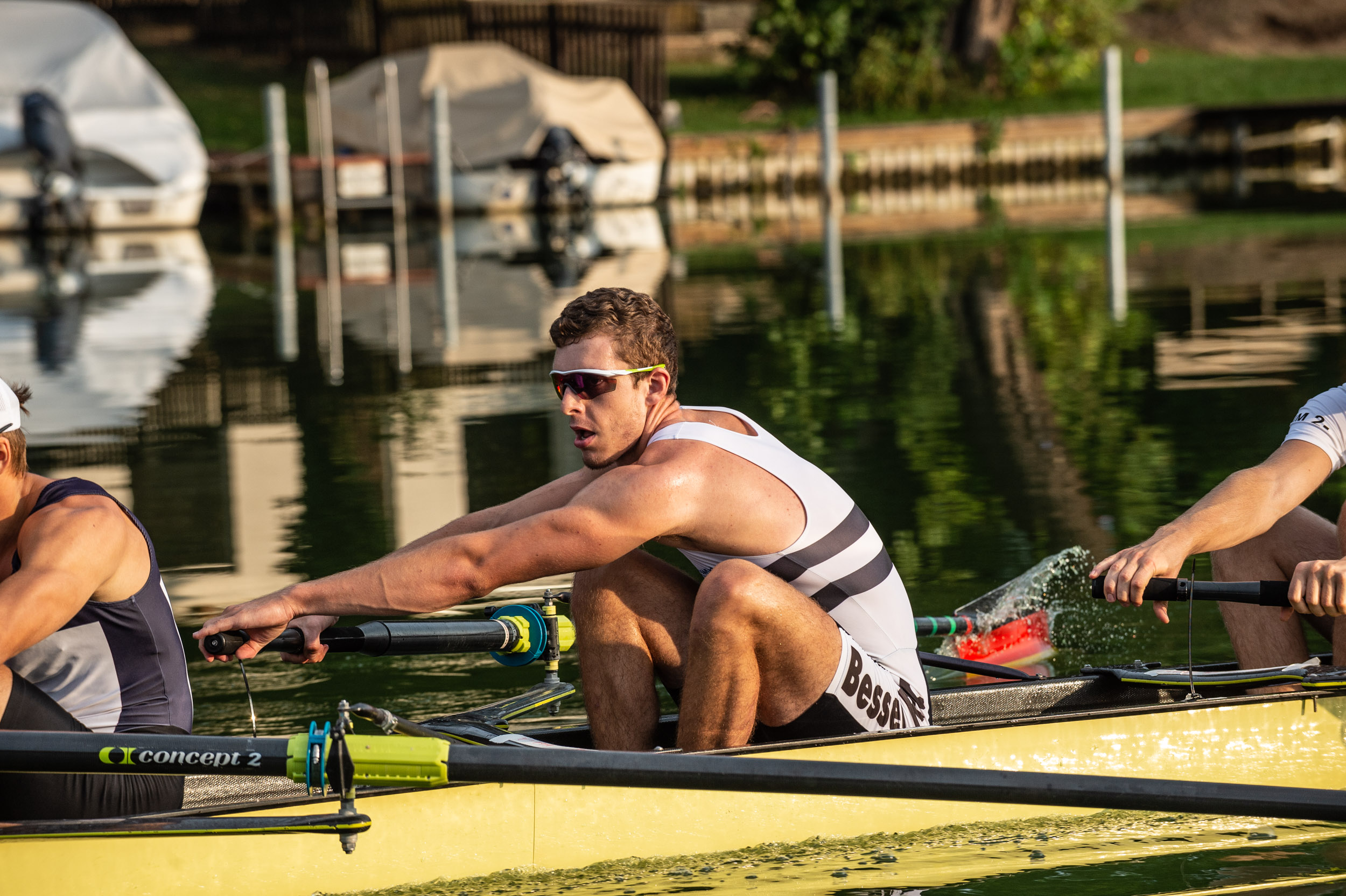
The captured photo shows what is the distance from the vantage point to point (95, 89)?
21938 mm

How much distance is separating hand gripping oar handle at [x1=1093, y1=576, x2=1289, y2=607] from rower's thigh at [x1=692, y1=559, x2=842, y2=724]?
0.88m

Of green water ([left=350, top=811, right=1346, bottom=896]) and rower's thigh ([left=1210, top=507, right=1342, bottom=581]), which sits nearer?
green water ([left=350, top=811, right=1346, bottom=896])

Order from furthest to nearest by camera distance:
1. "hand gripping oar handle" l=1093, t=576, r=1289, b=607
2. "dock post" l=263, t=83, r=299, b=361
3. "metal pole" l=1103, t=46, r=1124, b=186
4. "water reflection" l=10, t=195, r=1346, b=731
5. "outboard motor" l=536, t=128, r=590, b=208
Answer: "metal pole" l=1103, t=46, r=1124, b=186, "outboard motor" l=536, t=128, r=590, b=208, "dock post" l=263, t=83, r=299, b=361, "water reflection" l=10, t=195, r=1346, b=731, "hand gripping oar handle" l=1093, t=576, r=1289, b=607

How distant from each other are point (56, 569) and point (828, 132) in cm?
2107

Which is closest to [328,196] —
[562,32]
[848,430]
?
[562,32]

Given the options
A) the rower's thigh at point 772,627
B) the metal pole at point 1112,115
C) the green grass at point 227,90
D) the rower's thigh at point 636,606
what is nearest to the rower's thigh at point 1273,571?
the rower's thigh at point 772,627

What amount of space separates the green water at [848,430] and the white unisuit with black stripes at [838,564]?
17.3 inches

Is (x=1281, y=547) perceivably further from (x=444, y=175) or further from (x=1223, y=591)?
(x=444, y=175)

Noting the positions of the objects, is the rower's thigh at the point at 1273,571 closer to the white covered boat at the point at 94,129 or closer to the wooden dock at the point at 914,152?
the white covered boat at the point at 94,129

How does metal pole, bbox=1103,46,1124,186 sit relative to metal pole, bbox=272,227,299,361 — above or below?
above

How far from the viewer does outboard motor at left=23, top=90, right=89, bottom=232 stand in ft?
67.1

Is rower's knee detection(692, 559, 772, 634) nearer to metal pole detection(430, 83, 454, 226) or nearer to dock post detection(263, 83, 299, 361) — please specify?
dock post detection(263, 83, 299, 361)

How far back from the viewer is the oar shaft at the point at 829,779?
3.45 meters

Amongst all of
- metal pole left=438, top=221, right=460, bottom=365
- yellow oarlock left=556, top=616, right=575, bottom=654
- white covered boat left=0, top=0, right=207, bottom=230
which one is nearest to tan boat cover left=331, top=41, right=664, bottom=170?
metal pole left=438, top=221, right=460, bottom=365
